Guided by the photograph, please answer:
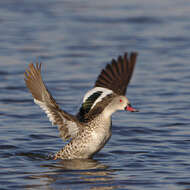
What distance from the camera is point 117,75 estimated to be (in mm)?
9016

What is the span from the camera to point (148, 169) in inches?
326

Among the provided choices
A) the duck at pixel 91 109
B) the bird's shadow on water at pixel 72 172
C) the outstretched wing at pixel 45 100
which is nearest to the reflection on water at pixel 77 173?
the bird's shadow on water at pixel 72 172

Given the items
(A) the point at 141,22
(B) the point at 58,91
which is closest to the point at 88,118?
(B) the point at 58,91

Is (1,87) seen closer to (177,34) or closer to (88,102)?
(88,102)

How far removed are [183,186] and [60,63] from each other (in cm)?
835

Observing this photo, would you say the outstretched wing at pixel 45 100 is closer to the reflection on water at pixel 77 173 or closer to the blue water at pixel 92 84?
the reflection on water at pixel 77 173

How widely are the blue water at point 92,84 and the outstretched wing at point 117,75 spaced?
3.45 ft

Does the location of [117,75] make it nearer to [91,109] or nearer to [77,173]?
[91,109]

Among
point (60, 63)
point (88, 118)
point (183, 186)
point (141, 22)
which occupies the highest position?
point (141, 22)

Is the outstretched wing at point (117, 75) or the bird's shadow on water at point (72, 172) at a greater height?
the outstretched wing at point (117, 75)

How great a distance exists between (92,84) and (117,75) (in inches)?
179

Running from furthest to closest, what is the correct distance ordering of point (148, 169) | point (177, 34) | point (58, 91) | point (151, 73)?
A: point (177, 34) → point (151, 73) → point (58, 91) → point (148, 169)

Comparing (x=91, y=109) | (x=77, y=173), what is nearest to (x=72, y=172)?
(x=77, y=173)

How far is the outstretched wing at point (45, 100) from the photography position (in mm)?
7993
